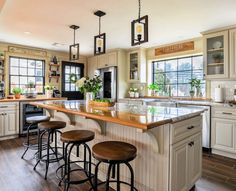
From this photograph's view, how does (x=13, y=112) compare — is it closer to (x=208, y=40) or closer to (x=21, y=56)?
(x=21, y=56)

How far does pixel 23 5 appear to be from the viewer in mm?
2570

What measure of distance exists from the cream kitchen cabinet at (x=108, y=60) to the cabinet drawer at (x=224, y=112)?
3164mm

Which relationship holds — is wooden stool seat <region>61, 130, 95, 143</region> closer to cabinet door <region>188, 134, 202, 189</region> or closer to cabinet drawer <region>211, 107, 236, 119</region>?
cabinet door <region>188, 134, 202, 189</region>

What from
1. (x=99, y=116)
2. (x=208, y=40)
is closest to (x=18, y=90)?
(x=99, y=116)

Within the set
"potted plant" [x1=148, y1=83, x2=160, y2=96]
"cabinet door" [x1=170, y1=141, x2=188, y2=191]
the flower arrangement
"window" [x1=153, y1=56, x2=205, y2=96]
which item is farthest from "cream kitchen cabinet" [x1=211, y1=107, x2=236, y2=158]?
the flower arrangement

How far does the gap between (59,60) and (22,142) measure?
298 cm

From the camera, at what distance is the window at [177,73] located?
4.38 meters

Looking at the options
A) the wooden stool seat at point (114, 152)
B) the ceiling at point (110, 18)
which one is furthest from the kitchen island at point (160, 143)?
the ceiling at point (110, 18)

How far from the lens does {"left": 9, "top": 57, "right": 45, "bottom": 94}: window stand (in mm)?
4910

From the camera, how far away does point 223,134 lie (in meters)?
3.14

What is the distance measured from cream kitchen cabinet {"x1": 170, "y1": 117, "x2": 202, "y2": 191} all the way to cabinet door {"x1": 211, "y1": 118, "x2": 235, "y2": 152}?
1394mm

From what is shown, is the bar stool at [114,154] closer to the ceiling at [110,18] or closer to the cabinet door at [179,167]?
the cabinet door at [179,167]

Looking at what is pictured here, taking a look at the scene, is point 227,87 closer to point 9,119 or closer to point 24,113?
point 24,113

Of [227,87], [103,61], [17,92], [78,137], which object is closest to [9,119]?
[17,92]
